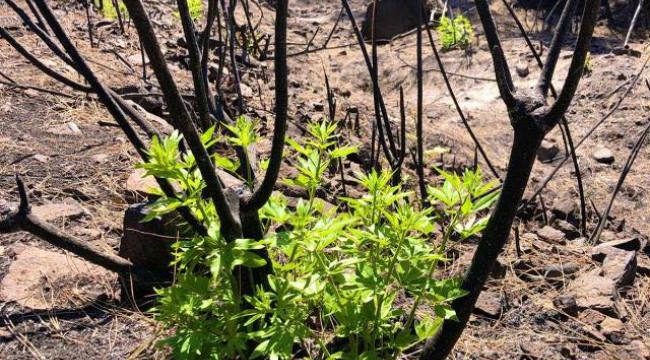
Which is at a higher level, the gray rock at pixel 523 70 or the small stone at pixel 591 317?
the gray rock at pixel 523 70

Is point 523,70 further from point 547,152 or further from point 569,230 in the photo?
point 569,230

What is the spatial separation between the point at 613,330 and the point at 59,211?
2.30 m

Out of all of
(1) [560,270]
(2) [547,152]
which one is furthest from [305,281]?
(2) [547,152]

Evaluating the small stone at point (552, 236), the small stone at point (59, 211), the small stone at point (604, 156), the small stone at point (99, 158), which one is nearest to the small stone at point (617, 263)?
the small stone at point (552, 236)

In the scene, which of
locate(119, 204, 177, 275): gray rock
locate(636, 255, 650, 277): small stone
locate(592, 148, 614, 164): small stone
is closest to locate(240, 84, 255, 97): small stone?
locate(119, 204, 177, 275): gray rock

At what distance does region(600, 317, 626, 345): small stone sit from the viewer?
227 centimetres

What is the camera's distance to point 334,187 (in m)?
3.54

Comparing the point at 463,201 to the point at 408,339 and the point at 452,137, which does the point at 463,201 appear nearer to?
the point at 408,339

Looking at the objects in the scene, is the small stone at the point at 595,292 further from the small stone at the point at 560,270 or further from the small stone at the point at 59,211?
the small stone at the point at 59,211

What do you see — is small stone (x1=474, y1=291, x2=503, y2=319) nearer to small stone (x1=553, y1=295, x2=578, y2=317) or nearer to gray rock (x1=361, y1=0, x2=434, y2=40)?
small stone (x1=553, y1=295, x2=578, y2=317)

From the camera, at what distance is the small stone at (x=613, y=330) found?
2.27 metres

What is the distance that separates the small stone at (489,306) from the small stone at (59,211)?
5.65ft

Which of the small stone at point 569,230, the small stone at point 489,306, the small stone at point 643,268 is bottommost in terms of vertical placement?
the small stone at point 569,230

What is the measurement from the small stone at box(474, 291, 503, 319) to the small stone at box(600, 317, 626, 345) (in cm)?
39
